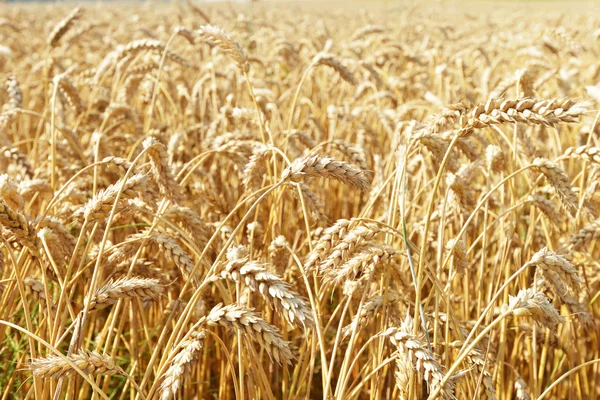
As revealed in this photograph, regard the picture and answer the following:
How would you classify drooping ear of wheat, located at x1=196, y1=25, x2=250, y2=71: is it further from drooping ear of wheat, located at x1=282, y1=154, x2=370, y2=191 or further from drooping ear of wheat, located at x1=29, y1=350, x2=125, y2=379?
drooping ear of wheat, located at x1=29, y1=350, x2=125, y2=379

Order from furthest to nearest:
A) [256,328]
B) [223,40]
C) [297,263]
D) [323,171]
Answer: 1. [223,40]
2. [297,263]
3. [323,171]
4. [256,328]

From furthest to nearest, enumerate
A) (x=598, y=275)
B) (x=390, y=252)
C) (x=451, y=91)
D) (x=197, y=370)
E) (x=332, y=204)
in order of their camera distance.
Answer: (x=451, y=91) < (x=332, y=204) < (x=598, y=275) < (x=197, y=370) < (x=390, y=252)

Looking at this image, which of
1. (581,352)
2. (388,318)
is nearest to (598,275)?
(581,352)

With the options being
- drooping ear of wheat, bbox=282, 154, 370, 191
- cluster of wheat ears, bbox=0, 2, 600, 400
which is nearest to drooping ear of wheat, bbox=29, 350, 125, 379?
cluster of wheat ears, bbox=0, 2, 600, 400

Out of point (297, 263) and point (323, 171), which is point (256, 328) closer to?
point (323, 171)

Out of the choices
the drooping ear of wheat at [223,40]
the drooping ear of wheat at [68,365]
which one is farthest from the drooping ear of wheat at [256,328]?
the drooping ear of wheat at [223,40]

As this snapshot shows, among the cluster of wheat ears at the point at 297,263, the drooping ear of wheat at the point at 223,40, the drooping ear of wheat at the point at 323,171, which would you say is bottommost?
the cluster of wheat ears at the point at 297,263

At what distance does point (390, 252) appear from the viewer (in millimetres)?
1564

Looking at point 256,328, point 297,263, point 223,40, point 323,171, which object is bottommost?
point 297,263

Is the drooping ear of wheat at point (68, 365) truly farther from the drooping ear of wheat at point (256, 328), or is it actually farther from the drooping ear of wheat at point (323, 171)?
the drooping ear of wheat at point (323, 171)

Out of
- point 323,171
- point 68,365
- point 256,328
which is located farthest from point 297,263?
point 68,365

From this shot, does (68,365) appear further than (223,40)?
No

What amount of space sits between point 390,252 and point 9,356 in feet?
4.60

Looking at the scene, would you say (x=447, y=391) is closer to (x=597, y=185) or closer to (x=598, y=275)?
(x=597, y=185)
